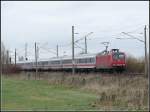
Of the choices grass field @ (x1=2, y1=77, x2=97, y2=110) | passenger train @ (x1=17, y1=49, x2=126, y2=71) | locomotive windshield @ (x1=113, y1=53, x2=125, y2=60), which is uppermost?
locomotive windshield @ (x1=113, y1=53, x2=125, y2=60)

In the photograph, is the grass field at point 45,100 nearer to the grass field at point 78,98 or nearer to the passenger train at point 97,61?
the grass field at point 78,98

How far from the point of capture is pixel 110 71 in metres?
54.5

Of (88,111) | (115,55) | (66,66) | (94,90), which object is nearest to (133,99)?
(88,111)

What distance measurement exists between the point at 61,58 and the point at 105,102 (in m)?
55.8

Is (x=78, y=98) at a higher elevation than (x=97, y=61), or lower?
lower

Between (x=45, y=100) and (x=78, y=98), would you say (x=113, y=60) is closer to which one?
(x=78, y=98)

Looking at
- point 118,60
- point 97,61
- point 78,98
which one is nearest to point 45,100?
point 78,98

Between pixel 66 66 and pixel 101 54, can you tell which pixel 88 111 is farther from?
pixel 66 66

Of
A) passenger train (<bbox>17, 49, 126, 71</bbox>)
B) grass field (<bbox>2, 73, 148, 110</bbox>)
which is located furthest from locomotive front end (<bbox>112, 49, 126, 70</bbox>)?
grass field (<bbox>2, 73, 148, 110</bbox>)

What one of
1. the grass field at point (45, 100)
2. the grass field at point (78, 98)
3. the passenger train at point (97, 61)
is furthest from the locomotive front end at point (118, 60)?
the grass field at point (45, 100)

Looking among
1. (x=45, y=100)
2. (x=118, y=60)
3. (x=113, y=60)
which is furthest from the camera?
(x=118, y=60)

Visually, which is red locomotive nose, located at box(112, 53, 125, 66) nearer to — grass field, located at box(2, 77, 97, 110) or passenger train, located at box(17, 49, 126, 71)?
passenger train, located at box(17, 49, 126, 71)

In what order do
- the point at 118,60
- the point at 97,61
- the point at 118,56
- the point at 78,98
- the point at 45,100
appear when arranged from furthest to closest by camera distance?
the point at 97,61, the point at 118,56, the point at 118,60, the point at 78,98, the point at 45,100

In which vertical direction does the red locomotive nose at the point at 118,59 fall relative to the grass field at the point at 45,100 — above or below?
above
